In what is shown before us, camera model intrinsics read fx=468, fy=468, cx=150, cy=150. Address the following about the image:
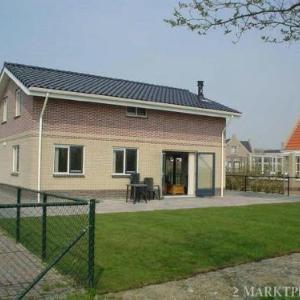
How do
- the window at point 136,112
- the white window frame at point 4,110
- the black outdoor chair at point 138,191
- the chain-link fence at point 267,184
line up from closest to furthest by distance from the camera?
the black outdoor chair at point 138,191 < the window at point 136,112 < the white window frame at point 4,110 < the chain-link fence at point 267,184

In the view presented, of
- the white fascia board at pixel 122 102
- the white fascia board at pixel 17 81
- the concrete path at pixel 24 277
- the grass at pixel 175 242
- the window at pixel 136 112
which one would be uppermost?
the white fascia board at pixel 17 81

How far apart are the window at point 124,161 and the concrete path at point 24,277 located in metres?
12.0

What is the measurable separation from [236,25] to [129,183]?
596 inches

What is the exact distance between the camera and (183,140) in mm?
23188

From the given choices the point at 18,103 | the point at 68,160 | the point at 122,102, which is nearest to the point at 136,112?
the point at 122,102

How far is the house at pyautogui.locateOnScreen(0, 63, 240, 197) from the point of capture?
19.1 m

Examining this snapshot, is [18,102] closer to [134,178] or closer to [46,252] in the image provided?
[134,178]

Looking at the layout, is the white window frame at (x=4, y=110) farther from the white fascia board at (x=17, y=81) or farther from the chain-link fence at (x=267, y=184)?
the chain-link fence at (x=267, y=184)

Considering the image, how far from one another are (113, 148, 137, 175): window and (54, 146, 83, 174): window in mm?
1699

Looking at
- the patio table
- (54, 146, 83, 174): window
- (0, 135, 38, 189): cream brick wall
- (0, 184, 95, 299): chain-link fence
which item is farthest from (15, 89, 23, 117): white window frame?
(0, 184, 95, 299): chain-link fence

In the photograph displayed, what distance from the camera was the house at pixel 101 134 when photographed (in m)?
19.1

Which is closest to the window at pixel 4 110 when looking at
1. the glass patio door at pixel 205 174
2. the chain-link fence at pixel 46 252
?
the glass patio door at pixel 205 174

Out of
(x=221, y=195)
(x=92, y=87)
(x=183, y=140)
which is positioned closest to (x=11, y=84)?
(x=92, y=87)

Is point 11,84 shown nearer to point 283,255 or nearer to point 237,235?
point 237,235
